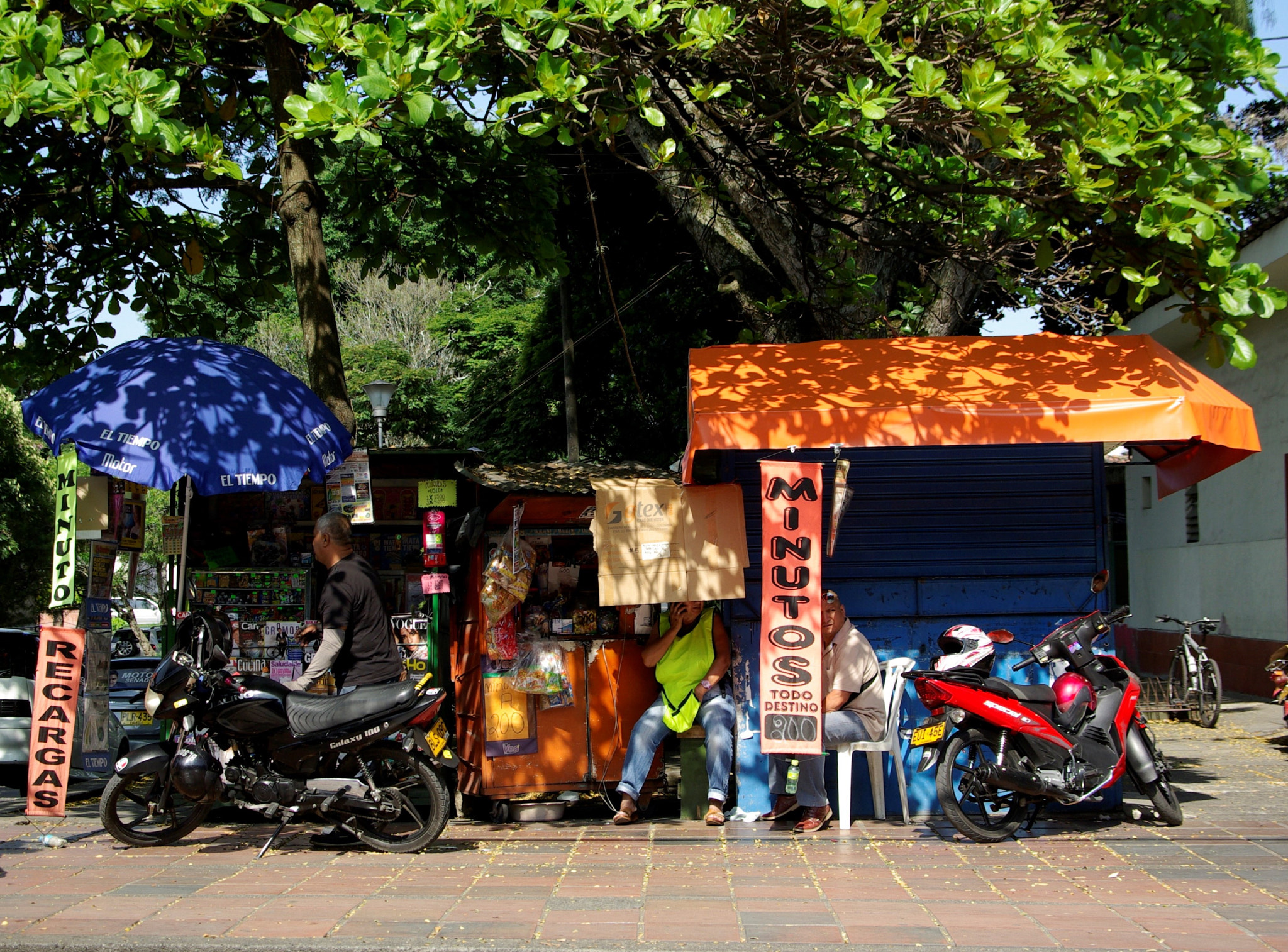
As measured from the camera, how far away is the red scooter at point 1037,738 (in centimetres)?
618

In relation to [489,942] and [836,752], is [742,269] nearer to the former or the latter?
[836,752]

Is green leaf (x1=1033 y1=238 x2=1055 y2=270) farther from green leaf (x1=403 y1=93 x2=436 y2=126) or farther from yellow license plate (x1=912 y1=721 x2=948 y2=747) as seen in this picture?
green leaf (x1=403 y1=93 x2=436 y2=126)

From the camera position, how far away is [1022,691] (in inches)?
251

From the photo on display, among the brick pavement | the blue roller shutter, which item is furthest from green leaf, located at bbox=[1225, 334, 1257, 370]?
the brick pavement

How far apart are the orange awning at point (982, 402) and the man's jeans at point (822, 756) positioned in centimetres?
166

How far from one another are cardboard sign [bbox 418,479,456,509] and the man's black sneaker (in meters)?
2.14

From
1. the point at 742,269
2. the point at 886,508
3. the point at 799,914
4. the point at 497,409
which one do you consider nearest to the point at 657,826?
the point at 799,914

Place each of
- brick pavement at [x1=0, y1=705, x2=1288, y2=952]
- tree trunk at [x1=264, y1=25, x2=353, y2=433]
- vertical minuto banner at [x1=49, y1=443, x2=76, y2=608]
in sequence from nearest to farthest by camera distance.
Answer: brick pavement at [x1=0, y1=705, x2=1288, y2=952], vertical minuto banner at [x1=49, y1=443, x2=76, y2=608], tree trunk at [x1=264, y1=25, x2=353, y2=433]

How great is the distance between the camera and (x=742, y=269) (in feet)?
37.7

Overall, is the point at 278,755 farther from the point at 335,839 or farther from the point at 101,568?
the point at 101,568

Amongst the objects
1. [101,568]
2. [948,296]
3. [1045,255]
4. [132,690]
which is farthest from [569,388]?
[1045,255]

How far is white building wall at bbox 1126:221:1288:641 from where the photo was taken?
11945 millimetres

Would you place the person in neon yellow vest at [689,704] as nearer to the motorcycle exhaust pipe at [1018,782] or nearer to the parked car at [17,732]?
the motorcycle exhaust pipe at [1018,782]

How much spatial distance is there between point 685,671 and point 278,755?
8.05 ft
